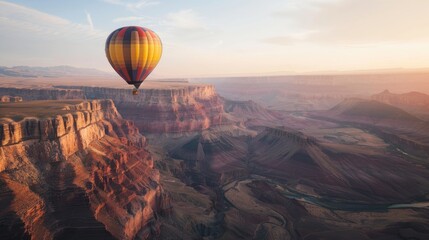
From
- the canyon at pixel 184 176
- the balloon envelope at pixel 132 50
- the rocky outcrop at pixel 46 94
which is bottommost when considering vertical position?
the canyon at pixel 184 176

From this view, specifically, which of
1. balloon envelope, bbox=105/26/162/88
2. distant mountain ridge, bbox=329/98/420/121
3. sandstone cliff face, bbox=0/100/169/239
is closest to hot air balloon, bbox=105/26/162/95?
balloon envelope, bbox=105/26/162/88

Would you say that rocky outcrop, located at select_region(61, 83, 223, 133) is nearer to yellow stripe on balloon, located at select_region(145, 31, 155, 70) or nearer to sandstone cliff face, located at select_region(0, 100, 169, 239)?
sandstone cliff face, located at select_region(0, 100, 169, 239)

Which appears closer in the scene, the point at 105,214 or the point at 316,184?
the point at 105,214

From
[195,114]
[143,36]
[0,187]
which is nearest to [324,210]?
[143,36]

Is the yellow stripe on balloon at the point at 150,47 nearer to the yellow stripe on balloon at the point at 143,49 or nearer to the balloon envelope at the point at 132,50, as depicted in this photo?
the balloon envelope at the point at 132,50

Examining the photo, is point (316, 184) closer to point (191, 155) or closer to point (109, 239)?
point (191, 155)

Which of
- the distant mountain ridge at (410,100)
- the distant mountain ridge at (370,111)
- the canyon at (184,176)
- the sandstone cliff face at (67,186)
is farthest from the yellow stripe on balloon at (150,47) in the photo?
the distant mountain ridge at (410,100)

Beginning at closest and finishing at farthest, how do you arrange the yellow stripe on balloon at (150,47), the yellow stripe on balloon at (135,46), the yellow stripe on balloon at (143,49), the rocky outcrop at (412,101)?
1. the yellow stripe on balloon at (135,46)
2. the yellow stripe on balloon at (143,49)
3. the yellow stripe on balloon at (150,47)
4. the rocky outcrop at (412,101)

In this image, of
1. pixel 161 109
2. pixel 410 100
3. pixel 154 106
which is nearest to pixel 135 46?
pixel 161 109
